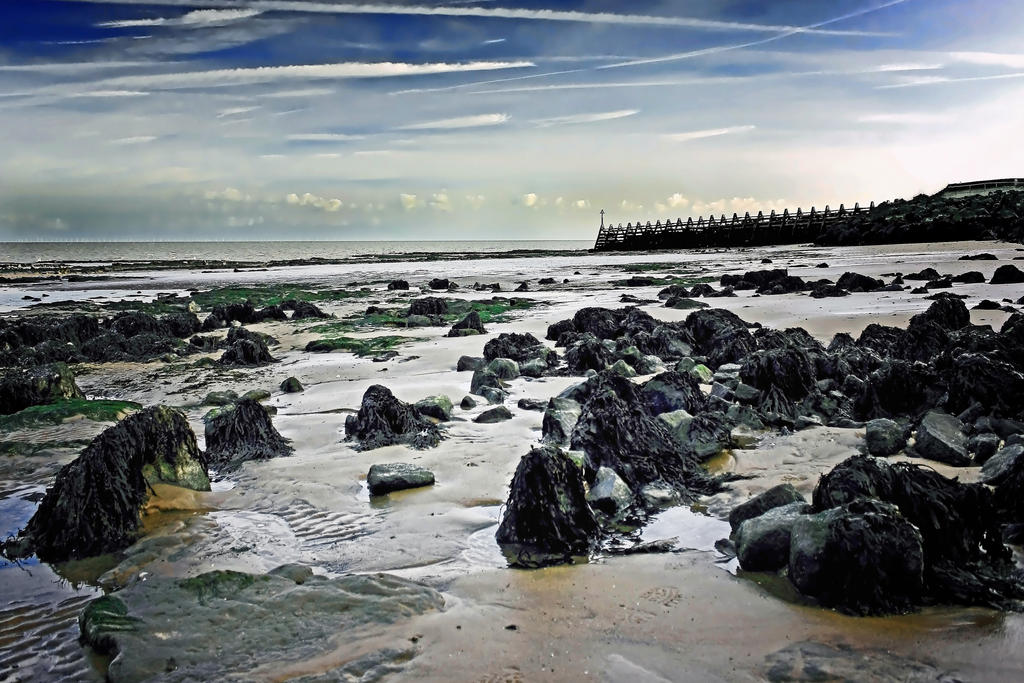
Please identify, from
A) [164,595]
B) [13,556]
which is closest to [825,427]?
[164,595]

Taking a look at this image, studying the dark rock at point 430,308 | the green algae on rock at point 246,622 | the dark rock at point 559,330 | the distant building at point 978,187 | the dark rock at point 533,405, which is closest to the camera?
the green algae on rock at point 246,622

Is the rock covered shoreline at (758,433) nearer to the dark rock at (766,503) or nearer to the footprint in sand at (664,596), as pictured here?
the dark rock at (766,503)

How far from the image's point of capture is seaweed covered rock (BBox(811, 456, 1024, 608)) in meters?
2.98

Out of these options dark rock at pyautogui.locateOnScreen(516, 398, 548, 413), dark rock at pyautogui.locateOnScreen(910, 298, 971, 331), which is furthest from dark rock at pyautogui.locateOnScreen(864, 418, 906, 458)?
dark rock at pyautogui.locateOnScreen(910, 298, 971, 331)

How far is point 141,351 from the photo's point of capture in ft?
35.8

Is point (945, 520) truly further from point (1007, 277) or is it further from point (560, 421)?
point (1007, 277)

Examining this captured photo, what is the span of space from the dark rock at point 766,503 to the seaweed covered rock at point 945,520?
0.55 ft

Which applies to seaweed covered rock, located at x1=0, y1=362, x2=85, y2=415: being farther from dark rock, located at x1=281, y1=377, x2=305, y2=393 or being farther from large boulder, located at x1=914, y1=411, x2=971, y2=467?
large boulder, located at x1=914, y1=411, x2=971, y2=467

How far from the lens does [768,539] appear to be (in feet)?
10.9

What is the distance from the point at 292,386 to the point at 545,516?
→ 16.1ft

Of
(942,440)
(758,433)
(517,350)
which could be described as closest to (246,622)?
(758,433)

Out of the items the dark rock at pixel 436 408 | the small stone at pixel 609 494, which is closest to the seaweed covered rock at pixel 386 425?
the dark rock at pixel 436 408

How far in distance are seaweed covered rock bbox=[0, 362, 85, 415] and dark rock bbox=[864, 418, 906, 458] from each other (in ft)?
23.9

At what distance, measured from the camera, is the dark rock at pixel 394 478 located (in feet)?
14.7
